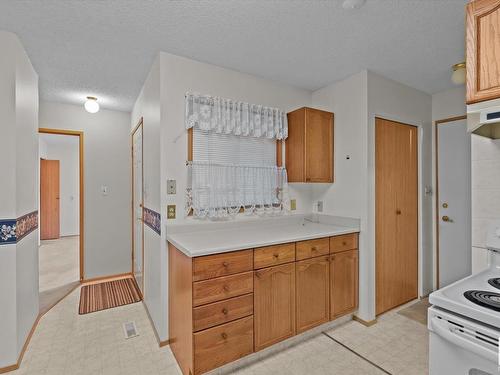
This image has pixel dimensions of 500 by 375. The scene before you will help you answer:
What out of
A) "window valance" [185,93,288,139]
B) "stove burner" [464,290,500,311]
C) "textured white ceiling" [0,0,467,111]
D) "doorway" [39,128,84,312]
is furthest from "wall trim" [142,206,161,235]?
"doorway" [39,128,84,312]

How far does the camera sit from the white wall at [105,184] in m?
3.63

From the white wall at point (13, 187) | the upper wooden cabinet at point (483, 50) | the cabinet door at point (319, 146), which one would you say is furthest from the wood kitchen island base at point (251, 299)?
the upper wooden cabinet at point (483, 50)

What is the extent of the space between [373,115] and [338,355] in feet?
7.01

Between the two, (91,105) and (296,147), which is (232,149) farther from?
(91,105)

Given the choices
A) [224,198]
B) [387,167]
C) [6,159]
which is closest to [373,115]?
[387,167]

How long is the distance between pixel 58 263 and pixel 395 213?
16.9 feet

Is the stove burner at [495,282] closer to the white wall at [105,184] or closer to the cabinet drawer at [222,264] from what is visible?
the cabinet drawer at [222,264]

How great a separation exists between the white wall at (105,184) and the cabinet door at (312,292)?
9.32 ft

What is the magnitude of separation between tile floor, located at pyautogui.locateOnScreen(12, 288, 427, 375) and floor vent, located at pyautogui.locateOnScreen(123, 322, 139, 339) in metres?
0.04

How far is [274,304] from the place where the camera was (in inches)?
78.4

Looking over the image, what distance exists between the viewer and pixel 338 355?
204 centimetres

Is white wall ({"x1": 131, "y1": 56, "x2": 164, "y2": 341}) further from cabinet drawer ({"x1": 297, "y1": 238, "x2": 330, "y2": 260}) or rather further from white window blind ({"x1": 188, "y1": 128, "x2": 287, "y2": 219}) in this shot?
cabinet drawer ({"x1": 297, "y1": 238, "x2": 330, "y2": 260})

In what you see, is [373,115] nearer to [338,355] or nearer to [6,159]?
[338,355]

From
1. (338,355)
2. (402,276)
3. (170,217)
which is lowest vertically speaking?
(338,355)
